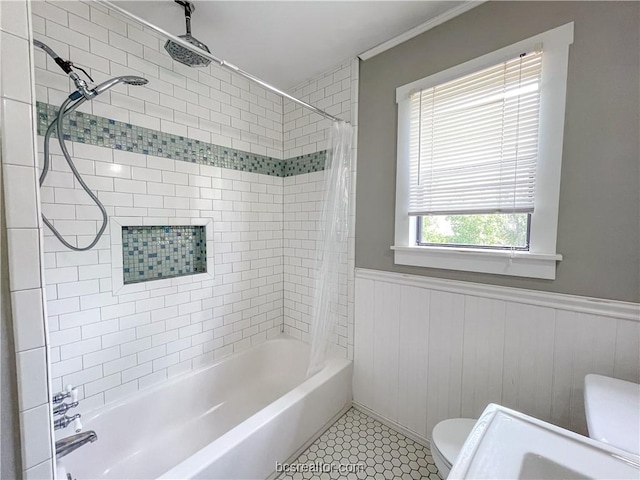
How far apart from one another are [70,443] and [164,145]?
62.2 inches

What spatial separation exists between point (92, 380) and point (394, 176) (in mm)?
2142

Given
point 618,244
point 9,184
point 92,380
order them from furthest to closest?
1. point 92,380
2. point 618,244
3. point 9,184

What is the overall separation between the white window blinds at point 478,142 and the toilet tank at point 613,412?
2.47 ft

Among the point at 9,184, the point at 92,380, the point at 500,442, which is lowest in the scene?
the point at 92,380

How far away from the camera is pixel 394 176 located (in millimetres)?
1742

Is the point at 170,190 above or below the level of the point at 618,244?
above

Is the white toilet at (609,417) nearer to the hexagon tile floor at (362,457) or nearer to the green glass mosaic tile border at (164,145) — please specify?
the hexagon tile floor at (362,457)

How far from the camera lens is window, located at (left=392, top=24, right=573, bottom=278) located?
1.22m

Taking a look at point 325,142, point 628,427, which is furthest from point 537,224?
point 325,142

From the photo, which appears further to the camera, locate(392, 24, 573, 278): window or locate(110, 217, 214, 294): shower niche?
locate(110, 217, 214, 294): shower niche

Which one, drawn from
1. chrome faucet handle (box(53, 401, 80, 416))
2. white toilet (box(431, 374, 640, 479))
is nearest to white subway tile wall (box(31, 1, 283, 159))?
chrome faucet handle (box(53, 401, 80, 416))

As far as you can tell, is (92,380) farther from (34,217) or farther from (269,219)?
(269,219)

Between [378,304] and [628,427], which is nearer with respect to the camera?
[628,427]

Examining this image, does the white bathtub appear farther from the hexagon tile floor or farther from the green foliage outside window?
the green foliage outside window
